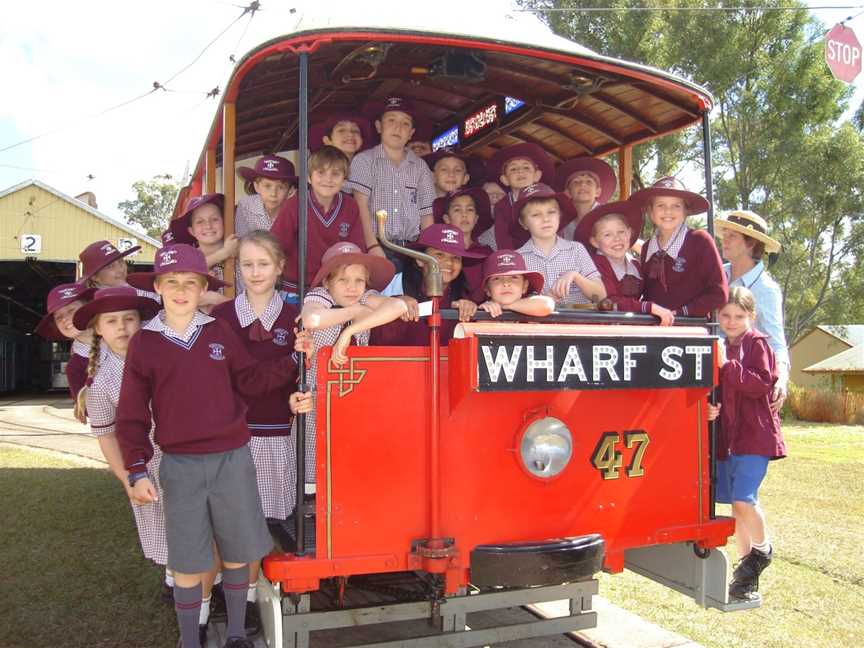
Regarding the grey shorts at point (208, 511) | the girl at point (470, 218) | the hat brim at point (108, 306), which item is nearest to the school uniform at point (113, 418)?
the hat brim at point (108, 306)

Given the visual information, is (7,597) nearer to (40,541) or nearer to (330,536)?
(40,541)

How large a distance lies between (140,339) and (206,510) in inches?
29.1

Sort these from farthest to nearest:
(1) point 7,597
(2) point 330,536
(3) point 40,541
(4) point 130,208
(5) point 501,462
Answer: (4) point 130,208 < (3) point 40,541 < (1) point 7,597 < (5) point 501,462 < (2) point 330,536

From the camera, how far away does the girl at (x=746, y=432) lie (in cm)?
381

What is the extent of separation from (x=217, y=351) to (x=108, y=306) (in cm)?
85

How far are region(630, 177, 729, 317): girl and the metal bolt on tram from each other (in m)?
0.14

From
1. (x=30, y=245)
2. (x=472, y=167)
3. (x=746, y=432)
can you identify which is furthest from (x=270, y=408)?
(x=30, y=245)

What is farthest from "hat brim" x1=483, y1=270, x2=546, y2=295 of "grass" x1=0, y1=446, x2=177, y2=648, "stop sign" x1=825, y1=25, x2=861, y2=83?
"stop sign" x1=825, y1=25, x2=861, y2=83

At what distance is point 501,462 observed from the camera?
318cm

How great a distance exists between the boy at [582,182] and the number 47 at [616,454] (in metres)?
1.51

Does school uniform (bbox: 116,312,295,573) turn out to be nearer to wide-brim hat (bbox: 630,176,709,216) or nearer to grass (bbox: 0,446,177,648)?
grass (bbox: 0,446,177,648)

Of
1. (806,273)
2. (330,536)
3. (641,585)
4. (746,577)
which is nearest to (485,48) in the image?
(330,536)

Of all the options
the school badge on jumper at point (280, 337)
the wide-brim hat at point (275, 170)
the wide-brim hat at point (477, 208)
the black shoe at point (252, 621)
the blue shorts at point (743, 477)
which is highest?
the wide-brim hat at point (275, 170)

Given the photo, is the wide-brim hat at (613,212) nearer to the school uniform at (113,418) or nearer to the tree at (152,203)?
the school uniform at (113,418)
